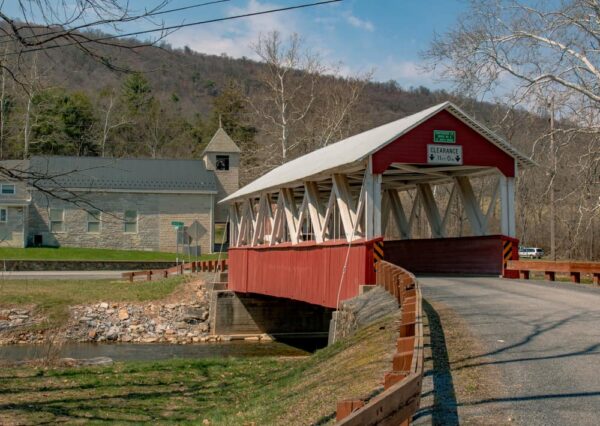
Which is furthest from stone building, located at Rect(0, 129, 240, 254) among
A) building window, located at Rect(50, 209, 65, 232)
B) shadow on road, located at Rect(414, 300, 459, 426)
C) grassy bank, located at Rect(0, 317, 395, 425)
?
shadow on road, located at Rect(414, 300, 459, 426)

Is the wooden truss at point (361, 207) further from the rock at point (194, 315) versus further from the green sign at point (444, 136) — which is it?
the rock at point (194, 315)

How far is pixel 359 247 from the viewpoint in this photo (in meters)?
17.3

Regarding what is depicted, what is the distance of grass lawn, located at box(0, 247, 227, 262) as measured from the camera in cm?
4394

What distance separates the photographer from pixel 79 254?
4584 cm

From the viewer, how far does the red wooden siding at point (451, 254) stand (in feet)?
67.3

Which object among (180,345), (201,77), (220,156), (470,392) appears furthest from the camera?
(201,77)

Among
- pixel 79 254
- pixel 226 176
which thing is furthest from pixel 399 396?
pixel 226 176

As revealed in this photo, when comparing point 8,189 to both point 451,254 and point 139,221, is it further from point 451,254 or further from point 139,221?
point 451,254

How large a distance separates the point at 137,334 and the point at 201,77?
90179 millimetres

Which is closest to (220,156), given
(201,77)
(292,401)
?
(292,401)

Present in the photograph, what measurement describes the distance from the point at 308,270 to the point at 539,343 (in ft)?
38.1

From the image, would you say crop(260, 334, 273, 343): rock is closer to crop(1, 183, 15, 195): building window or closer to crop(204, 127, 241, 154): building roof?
crop(204, 127, 241, 154): building roof

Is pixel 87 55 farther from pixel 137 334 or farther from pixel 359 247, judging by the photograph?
pixel 137 334

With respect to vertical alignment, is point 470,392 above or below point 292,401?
above
